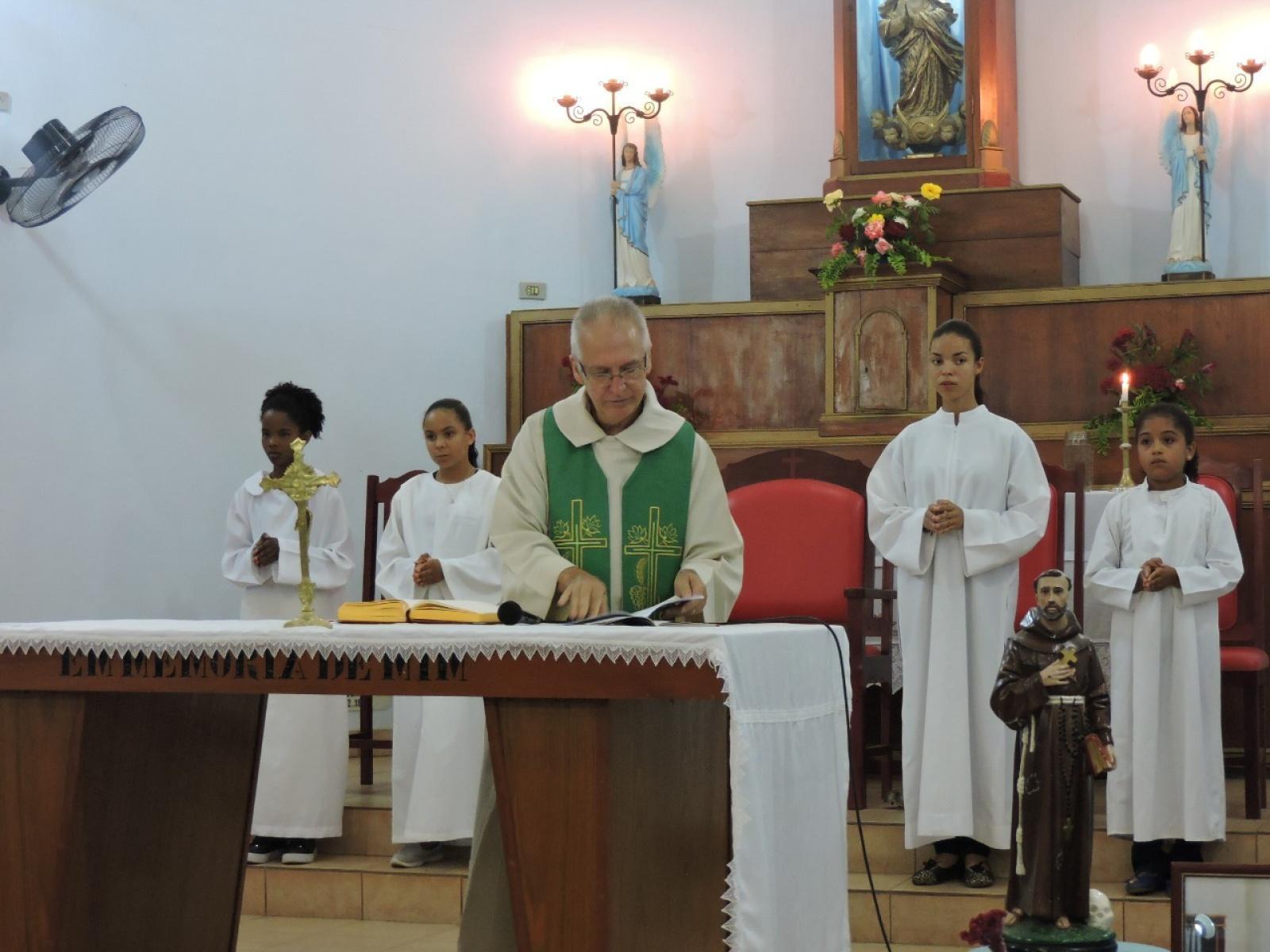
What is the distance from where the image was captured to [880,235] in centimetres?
904

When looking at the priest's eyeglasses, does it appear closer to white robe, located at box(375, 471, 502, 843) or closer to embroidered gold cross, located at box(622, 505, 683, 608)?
embroidered gold cross, located at box(622, 505, 683, 608)

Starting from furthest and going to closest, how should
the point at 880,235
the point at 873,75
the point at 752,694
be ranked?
the point at 873,75 → the point at 880,235 → the point at 752,694

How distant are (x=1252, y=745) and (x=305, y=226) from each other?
19.8 feet

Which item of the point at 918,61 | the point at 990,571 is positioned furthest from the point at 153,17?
the point at 990,571

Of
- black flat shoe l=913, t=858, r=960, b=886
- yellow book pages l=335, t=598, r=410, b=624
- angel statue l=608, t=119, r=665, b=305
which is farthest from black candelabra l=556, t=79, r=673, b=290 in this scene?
yellow book pages l=335, t=598, r=410, b=624

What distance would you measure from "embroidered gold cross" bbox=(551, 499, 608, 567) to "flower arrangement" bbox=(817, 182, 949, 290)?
17.3 feet

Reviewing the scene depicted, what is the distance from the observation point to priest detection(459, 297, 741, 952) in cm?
394

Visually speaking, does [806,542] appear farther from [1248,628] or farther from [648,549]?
[648,549]

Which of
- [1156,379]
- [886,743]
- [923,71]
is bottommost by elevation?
[886,743]

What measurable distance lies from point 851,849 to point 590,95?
5930 millimetres

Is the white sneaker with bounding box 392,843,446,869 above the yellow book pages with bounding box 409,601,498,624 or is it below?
below

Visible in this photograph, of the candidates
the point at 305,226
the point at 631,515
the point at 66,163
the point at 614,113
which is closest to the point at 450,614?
the point at 631,515

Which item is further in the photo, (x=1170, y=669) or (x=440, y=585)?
(x=440, y=585)

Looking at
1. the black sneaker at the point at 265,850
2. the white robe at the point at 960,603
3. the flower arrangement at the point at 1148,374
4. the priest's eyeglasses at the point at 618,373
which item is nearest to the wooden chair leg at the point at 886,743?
the white robe at the point at 960,603
